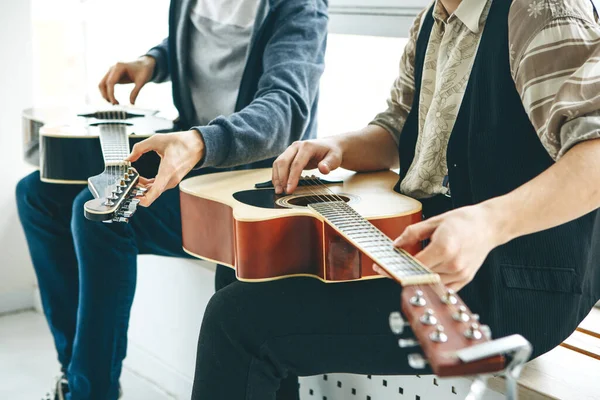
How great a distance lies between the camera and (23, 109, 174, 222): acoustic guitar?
4.01 feet

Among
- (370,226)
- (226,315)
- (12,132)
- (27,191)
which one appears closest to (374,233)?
(370,226)

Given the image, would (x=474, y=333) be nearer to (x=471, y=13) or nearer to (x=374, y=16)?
(x=471, y=13)

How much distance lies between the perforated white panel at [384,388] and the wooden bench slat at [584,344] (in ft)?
0.61

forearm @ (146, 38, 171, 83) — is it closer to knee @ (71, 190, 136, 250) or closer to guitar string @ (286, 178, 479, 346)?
knee @ (71, 190, 136, 250)

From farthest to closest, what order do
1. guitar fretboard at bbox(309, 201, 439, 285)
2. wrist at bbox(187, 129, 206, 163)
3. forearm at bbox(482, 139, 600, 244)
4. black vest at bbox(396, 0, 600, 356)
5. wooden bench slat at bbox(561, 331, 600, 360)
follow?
wrist at bbox(187, 129, 206, 163) < wooden bench slat at bbox(561, 331, 600, 360) < black vest at bbox(396, 0, 600, 356) < forearm at bbox(482, 139, 600, 244) < guitar fretboard at bbox(309, 201, 439, 285)

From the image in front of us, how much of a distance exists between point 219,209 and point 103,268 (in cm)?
38

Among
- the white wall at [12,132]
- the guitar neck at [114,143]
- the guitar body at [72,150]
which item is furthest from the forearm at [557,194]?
the white wall at [12,132]

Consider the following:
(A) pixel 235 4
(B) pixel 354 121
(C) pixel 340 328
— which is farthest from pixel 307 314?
Answer: (B) pixel 354 121

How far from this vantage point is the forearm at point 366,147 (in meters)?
1.41

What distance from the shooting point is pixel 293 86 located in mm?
1560

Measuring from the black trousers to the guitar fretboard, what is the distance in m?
0.11

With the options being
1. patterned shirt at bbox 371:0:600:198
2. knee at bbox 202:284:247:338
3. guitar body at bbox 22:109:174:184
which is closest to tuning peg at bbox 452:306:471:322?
patterned shirt at bbox 371:0:600:198

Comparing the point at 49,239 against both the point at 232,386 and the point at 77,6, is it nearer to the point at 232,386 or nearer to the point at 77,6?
the point at 232,386

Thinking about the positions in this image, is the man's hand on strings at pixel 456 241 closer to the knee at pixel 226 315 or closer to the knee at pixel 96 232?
the knee at pixel 226 315
